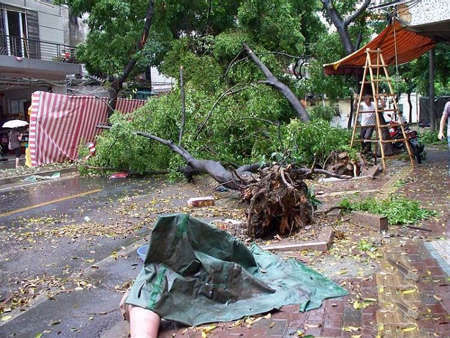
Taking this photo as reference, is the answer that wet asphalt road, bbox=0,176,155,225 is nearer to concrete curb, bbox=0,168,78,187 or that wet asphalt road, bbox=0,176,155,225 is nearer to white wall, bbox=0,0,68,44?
concrete curb, bbox=0,168,78,187

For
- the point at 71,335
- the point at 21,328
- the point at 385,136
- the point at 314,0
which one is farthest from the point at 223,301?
the point at 314,0

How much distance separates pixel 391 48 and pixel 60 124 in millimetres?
10487

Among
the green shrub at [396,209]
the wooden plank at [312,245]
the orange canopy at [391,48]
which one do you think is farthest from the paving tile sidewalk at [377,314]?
the orange canopy at [391,48]

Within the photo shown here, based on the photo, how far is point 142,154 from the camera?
39.9ft

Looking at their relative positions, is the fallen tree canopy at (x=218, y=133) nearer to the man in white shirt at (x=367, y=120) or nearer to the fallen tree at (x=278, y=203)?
the man in white shirt at (x=367, y=120)

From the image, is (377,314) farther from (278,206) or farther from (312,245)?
(278,206)

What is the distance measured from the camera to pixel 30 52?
65.7 feet

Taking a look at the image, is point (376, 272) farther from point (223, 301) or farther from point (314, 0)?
point (314, 0)

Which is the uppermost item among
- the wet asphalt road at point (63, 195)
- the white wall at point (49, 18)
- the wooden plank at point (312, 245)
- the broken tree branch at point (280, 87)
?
the white wall at point (49, 18)

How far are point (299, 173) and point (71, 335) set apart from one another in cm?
353

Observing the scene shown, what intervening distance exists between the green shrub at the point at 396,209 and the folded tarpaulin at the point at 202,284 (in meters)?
2.13

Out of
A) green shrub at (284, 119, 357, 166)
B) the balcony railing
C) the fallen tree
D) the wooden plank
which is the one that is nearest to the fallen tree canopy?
green shrub at (284, 119, 357, 166)

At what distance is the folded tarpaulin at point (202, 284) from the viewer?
11.7 ft

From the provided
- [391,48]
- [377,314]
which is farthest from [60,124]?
[377,314]
